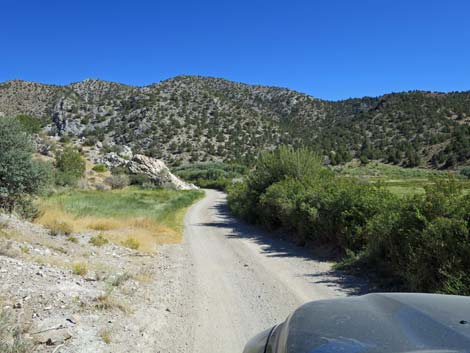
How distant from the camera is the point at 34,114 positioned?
84.5 metres

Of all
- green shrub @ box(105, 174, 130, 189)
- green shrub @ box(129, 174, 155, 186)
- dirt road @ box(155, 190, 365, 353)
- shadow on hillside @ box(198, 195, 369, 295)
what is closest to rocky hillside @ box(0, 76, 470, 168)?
green shrub @ box(129, 174, 155, 186)

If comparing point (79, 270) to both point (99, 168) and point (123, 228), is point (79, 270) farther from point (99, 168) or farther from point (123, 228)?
point (99, 168)

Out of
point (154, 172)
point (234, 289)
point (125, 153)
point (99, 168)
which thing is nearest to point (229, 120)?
point (125, 153)

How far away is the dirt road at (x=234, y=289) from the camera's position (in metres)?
6.18

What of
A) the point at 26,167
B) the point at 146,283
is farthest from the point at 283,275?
the point at 26,167

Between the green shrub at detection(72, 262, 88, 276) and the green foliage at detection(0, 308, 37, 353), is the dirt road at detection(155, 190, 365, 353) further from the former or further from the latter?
the green shrub at detection(72, 262, 88, 276)

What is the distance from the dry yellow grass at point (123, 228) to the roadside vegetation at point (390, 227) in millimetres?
5404

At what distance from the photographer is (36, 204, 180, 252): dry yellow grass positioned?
612 inches

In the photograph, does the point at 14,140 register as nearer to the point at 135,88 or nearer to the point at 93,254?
the point at 93,254

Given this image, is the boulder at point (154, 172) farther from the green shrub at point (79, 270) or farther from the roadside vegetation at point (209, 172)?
the green shrub at point (79, 270)

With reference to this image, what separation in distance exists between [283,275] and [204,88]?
90130mm

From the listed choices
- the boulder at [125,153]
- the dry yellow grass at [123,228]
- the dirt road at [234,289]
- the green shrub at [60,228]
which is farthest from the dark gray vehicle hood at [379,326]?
the boulder at [125,153]

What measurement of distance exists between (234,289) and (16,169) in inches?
503

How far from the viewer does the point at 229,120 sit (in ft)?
286
